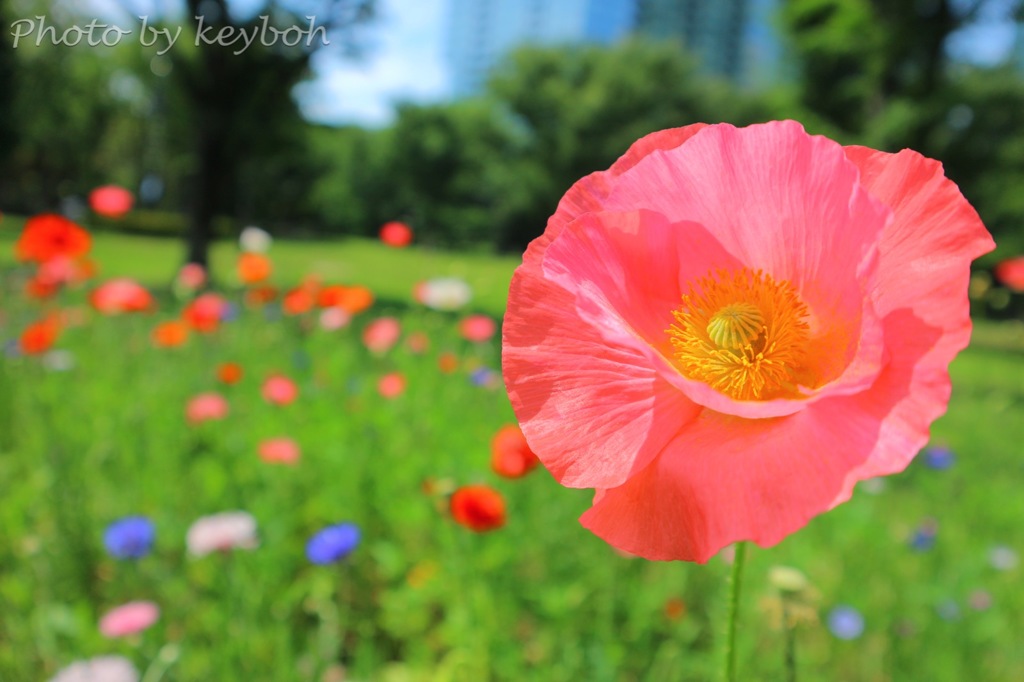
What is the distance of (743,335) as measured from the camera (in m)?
0.43

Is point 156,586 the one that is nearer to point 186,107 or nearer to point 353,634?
point 353,634

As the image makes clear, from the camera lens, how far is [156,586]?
1.71 metres

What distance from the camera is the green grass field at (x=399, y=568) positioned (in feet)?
4.83

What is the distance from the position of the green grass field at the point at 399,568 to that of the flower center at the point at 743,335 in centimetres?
38

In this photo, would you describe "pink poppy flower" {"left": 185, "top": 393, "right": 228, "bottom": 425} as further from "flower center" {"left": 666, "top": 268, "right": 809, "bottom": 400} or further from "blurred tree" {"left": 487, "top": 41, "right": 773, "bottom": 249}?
"blurred tree" {"left": 487, "top": 41, "right": 773, "bottom": 249}

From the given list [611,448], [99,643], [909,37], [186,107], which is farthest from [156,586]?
[909,37]

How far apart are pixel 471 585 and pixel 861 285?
1.26m

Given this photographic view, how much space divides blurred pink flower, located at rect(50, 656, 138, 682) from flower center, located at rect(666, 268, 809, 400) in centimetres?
107

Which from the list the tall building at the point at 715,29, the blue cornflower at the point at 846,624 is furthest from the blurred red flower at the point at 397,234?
the tall building at the point at 715,29

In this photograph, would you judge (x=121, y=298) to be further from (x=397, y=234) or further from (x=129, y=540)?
(x=129, y=540)

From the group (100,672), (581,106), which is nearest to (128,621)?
(100,672)

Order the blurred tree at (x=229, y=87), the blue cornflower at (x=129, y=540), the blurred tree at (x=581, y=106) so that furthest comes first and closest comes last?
the blurred tree at (x=581, y=106)
the blurred tree at (x=229, y=87)
the blue cornflower at (x=129, y=540)

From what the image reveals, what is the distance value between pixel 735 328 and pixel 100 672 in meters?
1.16

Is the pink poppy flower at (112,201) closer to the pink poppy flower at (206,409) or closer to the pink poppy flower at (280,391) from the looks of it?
the pink poppy flower at (206,409)
